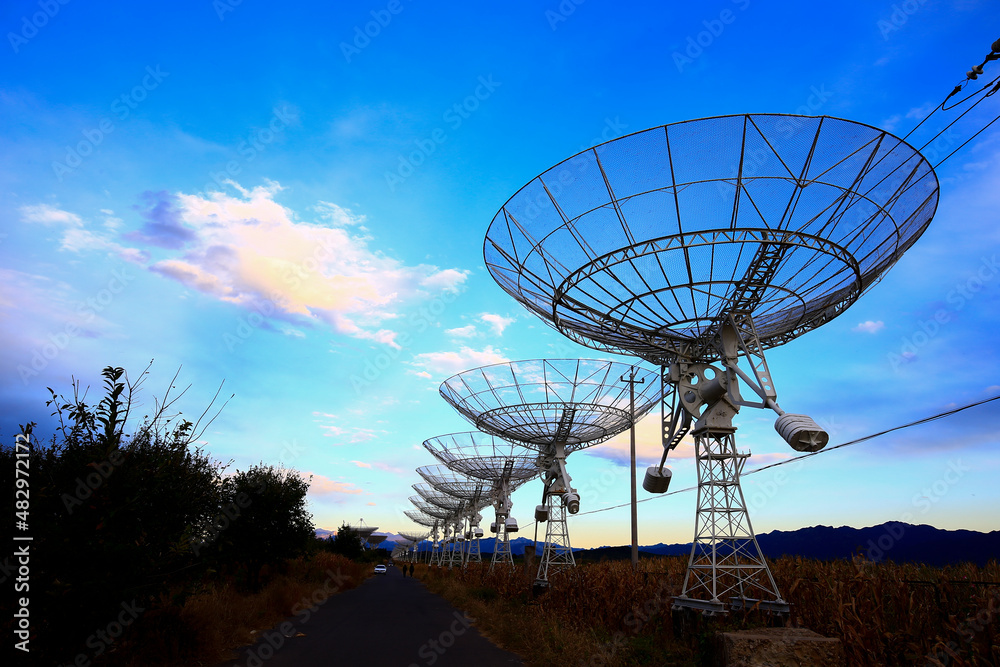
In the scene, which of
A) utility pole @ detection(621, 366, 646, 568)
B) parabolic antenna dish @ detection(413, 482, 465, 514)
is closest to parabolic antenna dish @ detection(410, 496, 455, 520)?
parabolic antenna dish @ detection(413, 482, 465, 514)

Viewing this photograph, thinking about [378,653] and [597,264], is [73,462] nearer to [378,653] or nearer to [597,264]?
[378,653]

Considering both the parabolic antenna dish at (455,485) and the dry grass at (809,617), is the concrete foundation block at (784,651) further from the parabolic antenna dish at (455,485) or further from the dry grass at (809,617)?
the parabolic antenna dish at (455,485)

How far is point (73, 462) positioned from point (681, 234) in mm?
10611

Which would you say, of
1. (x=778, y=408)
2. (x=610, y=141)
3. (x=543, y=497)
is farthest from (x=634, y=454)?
(x=610, y=141)

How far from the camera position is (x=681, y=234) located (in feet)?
36.2

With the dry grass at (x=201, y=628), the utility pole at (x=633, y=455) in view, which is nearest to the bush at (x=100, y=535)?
the dry grass at (x=201, y=628)

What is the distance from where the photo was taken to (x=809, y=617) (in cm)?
997

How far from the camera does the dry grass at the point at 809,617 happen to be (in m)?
7.03

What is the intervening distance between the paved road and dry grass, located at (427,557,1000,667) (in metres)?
A: 0.84

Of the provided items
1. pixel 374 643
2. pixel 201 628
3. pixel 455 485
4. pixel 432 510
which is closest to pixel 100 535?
pixel 201 628

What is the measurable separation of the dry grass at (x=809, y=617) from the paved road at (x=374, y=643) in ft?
2.77

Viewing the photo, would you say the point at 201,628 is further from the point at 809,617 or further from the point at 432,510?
the point at 432,510

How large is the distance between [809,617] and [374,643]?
909 cm

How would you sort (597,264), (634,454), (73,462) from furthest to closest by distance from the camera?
(634,454), (597,264), (73,462)
